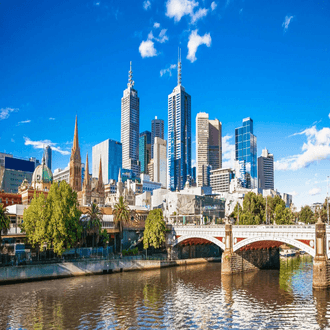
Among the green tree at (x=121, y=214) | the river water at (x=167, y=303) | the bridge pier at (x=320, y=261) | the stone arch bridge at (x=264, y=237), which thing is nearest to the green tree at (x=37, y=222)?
the river water at (x=167, y=303)

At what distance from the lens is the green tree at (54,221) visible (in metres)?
86.8

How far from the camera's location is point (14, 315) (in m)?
54.5

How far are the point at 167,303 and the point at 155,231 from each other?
46.7 m

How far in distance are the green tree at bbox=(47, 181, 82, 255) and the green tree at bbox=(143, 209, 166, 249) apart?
23.8m

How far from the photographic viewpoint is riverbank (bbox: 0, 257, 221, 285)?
256 feet

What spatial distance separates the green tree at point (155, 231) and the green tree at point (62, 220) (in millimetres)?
23751

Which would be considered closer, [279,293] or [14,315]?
[14,315]

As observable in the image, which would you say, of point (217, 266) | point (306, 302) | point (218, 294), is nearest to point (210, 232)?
point (217, 266)

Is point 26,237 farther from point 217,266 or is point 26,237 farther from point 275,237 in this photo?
point 275,237

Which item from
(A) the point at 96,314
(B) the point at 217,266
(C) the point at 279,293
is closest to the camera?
(A) the point at 96,314

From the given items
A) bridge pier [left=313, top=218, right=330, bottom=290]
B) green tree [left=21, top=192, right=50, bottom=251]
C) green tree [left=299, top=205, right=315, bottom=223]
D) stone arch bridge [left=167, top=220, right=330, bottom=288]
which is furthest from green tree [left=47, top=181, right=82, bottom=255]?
green tree [left=299, top=205, right=315, bottom=223]

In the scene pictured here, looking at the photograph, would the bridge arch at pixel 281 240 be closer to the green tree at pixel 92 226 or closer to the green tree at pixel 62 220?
the green tree at pixel 92 226

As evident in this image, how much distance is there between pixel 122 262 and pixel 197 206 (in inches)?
3103

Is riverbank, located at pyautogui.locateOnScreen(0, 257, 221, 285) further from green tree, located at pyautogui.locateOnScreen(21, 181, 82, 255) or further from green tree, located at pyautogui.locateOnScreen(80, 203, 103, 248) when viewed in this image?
green tree, located at pyautogui.locateOnScreen(80, 203, 103, 248)
